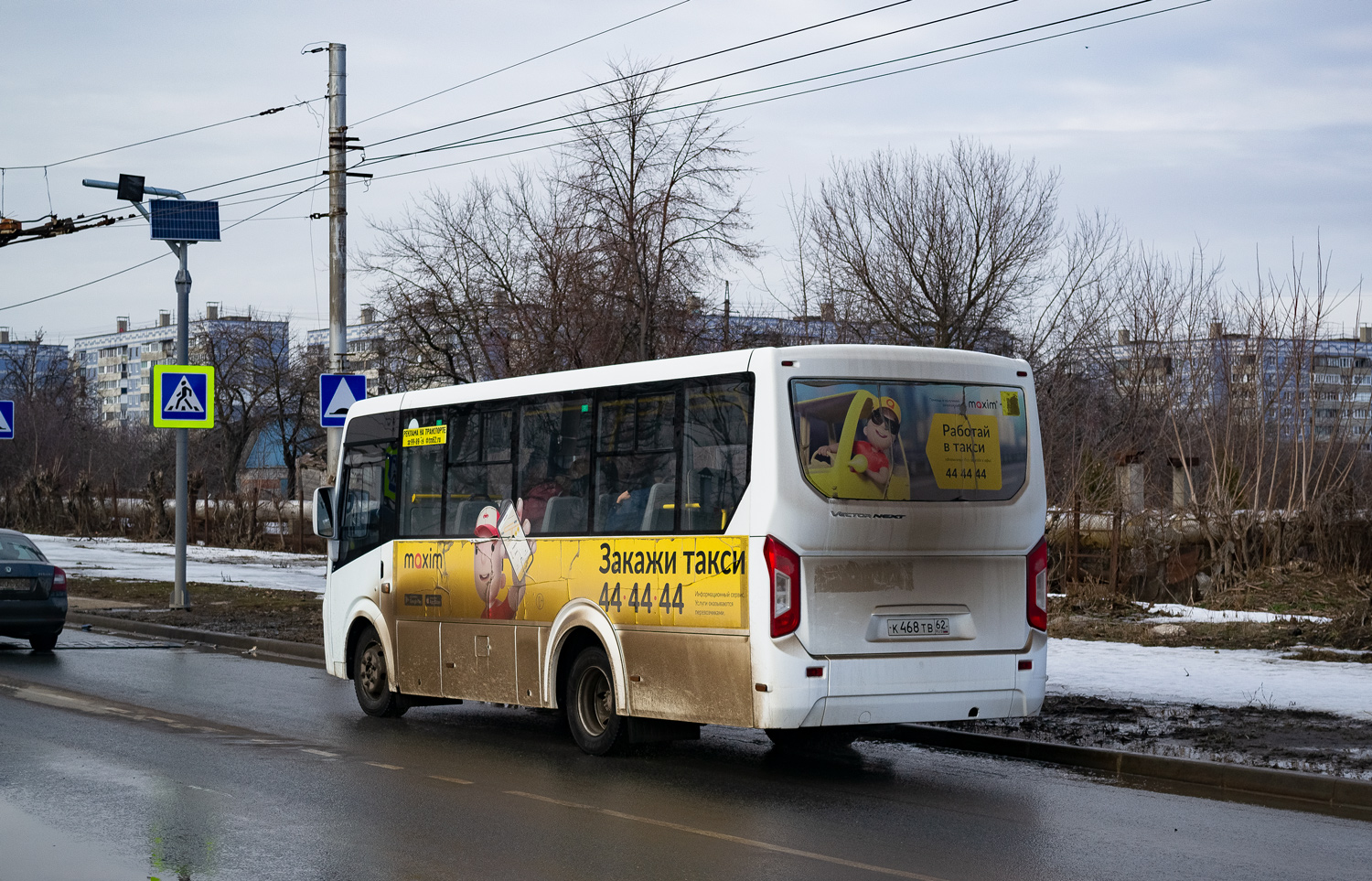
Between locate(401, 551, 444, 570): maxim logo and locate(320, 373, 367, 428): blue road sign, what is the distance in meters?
5.78

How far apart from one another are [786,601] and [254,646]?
11.8 metres

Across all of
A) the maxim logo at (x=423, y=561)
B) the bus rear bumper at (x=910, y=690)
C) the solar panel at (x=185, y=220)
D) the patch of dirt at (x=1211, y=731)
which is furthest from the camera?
the solar panel at (x=185, y=220)

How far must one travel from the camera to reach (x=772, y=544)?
360 inches

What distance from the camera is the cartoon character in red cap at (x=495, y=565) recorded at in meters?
11.4

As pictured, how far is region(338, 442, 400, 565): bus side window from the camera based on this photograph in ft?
43.3

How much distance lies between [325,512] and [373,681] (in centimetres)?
180

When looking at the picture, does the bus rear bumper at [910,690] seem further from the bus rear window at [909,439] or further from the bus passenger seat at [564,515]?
the bus passenger seat at [564,515]

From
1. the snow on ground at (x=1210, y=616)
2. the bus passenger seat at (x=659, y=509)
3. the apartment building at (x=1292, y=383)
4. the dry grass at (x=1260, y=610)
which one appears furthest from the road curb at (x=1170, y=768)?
the apartment building at (x=1292, y=383)

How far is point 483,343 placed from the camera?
120 feet

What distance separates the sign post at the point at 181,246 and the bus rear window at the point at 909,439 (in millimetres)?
15305

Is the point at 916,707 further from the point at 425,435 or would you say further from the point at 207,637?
the point at 207,637

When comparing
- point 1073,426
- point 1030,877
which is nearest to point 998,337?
point 1073,426

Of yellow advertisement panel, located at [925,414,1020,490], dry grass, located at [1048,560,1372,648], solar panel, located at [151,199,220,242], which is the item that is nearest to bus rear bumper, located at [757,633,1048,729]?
yellow advertisement panel, located at [925,414,1020,490]

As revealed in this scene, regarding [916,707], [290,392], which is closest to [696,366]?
[916,707]
